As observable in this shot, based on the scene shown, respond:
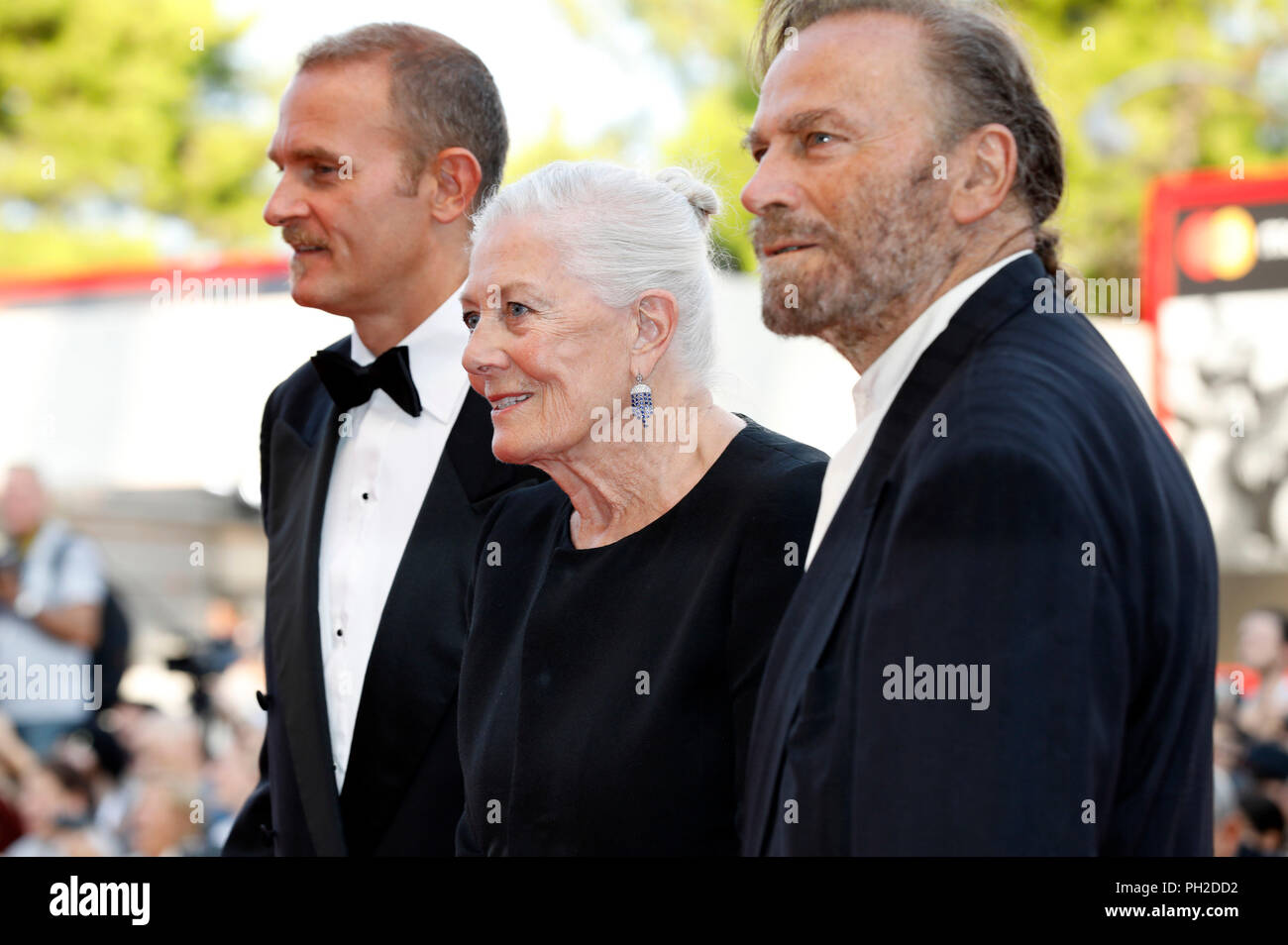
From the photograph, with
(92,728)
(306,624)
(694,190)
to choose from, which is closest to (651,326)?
(694,190)

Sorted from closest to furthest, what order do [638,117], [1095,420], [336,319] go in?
[1095,420], [336,319], [638,117]

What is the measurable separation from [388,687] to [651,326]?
80 centimetres

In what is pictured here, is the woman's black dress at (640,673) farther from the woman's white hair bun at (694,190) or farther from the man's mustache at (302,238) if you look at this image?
the man's mustache at (302,238)

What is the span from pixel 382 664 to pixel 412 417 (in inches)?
20.9

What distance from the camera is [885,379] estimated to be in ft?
6.34

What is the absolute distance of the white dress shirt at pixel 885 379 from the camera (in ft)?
6.05

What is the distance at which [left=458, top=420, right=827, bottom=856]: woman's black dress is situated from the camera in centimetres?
209

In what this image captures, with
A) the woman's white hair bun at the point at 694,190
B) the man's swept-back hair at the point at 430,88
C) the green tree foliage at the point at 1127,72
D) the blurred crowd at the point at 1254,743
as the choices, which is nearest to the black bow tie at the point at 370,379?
the man's swept-back hair at the point at 430,88

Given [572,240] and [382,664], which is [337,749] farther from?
[572,240]

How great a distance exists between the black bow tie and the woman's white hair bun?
0.68m

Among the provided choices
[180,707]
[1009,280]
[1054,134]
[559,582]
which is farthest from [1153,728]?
[180,707]

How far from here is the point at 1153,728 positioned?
5.34 feet

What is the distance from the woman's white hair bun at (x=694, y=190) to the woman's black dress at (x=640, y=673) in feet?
1.33

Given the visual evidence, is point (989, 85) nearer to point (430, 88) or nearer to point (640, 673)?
point (640, 673)
